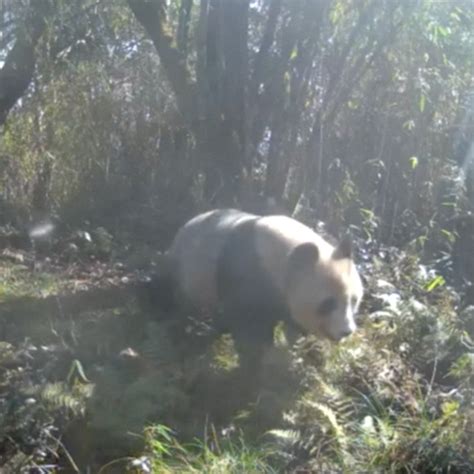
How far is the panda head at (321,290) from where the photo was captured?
6133mm

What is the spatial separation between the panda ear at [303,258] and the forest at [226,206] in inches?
21.5

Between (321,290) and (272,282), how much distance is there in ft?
1.13

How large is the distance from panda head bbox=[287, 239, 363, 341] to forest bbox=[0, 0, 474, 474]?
0.23m

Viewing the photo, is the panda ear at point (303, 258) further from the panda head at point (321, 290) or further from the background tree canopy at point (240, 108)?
the background tree canopy at point (240, 108)

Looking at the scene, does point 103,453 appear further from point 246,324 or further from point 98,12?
point 98,12

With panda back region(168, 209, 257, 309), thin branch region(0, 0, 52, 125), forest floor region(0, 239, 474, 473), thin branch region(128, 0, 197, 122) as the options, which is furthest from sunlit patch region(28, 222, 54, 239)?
panda back region(168, 209, 257, 309)

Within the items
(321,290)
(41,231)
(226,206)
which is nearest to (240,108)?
(226,206)

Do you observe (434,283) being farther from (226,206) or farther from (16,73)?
(16,73)

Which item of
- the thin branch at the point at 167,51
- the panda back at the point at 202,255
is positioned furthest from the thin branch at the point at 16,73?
the panda back at the point at 202,255

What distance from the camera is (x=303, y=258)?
20.2 ft

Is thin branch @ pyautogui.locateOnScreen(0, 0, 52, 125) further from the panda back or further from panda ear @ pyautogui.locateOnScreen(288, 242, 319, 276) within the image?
panda ear @ pyautogui.locateOnScreen(288, 242, 319, 276)

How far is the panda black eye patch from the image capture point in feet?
20.2

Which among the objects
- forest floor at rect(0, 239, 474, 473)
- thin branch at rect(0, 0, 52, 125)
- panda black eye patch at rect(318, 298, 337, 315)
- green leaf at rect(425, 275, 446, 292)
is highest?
thin branch at rect(0, 0, 52, 125)

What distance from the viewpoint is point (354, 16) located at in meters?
8.61
